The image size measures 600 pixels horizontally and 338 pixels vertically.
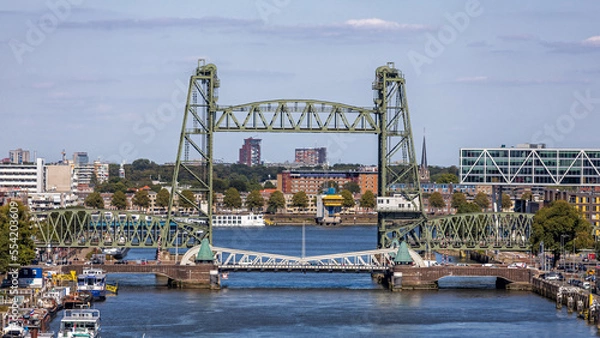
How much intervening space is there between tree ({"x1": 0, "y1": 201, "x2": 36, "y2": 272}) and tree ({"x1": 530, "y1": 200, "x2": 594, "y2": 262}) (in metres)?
35.9

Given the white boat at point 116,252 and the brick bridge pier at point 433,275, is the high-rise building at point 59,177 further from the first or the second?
the brick bridge pier at point 433,275

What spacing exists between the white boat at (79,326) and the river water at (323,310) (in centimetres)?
104

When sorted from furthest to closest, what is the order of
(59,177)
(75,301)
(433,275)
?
1. (59,177)
2. (433,275)
3. (75,301)

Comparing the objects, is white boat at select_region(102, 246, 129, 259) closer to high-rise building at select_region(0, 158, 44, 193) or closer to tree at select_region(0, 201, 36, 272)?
tree at select_region(0, 201, 36, 272)

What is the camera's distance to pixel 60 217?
101688 millimetres

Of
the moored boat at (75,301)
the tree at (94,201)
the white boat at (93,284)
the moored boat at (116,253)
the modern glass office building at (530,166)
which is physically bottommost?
the moored boat at (75,301)

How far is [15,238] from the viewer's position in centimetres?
8300

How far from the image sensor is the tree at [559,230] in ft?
337

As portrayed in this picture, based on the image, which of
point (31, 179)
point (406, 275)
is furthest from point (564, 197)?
point (31, 179)

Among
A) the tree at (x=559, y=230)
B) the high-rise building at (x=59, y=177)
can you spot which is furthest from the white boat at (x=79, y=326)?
the high-rise building at (x=59, y=177)

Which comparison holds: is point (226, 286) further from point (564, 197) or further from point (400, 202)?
point (564, 197)

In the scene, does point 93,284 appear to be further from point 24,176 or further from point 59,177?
point 59,177

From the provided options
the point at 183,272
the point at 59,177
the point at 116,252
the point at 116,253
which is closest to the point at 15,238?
the point at 183,272

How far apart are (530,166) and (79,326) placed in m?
65.1
